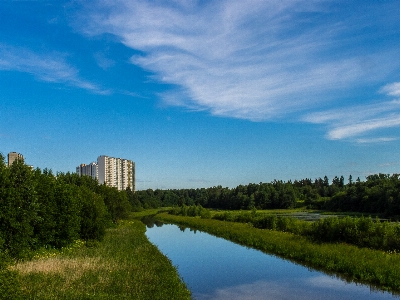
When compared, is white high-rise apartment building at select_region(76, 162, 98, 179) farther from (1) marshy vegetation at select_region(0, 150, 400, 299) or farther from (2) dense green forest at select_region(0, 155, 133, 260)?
(2) dense green forest at select_region(0, 155, 133, 260)

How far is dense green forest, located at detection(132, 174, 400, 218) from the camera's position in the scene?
81750mm

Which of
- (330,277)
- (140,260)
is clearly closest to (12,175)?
(140,260)

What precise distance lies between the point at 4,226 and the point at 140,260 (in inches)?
346

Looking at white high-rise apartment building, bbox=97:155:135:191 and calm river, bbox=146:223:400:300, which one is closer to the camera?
calm river, bbox=146:223:400:300

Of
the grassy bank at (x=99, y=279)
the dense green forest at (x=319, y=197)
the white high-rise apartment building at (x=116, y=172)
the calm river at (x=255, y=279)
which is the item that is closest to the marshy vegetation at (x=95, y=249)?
the grassy bank at (x=99, y=279)

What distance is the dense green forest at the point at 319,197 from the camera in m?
81.8

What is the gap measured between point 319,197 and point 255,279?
10902 centimetres

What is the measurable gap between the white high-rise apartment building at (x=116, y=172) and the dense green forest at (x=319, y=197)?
8.95 m

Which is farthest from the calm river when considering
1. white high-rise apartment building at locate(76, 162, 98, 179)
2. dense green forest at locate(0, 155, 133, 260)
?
white high-rise apartment building at locate(76, 162, 98, 179)

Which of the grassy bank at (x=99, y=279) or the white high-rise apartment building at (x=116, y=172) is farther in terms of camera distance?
the white high-rise apartment building at (x=116, y=172)

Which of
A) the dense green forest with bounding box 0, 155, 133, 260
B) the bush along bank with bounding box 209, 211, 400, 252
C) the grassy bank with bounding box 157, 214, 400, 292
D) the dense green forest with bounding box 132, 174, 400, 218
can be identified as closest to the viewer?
the grassy bank with bounding box 157, 214, 400, 292

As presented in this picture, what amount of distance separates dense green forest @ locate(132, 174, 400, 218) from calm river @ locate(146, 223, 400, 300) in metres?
52.3

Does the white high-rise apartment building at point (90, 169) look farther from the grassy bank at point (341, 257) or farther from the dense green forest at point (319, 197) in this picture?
the grassy bank at point (341, 257)

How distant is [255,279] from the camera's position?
74.3ft
